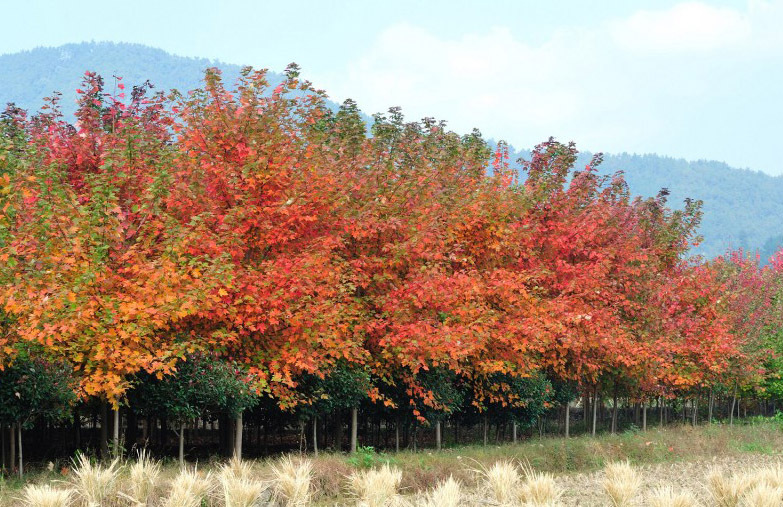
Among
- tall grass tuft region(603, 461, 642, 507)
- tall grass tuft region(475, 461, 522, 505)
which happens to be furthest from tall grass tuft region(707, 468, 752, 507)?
tall grass tuft region(475, 461, 522, 505)

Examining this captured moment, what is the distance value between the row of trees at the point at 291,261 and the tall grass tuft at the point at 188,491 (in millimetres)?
3085

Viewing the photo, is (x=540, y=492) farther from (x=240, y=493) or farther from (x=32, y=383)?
(x=32, y=383)

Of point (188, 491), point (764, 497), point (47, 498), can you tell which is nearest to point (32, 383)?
point (47, 498)

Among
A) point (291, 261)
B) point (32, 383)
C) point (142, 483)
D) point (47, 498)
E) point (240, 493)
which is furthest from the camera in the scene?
point (291, 261)

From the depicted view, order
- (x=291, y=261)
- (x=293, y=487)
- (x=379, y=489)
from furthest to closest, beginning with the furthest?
(x=291, y=261)
(x=293, y=487)
(x=379, y=489)

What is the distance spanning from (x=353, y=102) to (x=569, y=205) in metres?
7.35

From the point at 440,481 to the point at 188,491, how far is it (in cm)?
632

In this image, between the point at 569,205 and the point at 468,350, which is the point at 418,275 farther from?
the point at 569,205

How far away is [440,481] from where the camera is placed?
15.6 meters

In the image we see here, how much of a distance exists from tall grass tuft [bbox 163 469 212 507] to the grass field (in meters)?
0.02

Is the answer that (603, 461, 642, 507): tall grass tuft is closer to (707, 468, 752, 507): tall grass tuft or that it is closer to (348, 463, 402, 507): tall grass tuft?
(707, 468, 752, 507): tall grass tuft

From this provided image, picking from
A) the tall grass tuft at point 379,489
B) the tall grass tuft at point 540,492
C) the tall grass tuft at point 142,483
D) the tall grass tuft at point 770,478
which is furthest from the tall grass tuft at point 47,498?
the tall grass tuft at point 770,478

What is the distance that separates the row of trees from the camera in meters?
14.2

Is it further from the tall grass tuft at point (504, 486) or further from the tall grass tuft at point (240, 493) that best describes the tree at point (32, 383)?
the tall grass tuft at point (504, 486)
